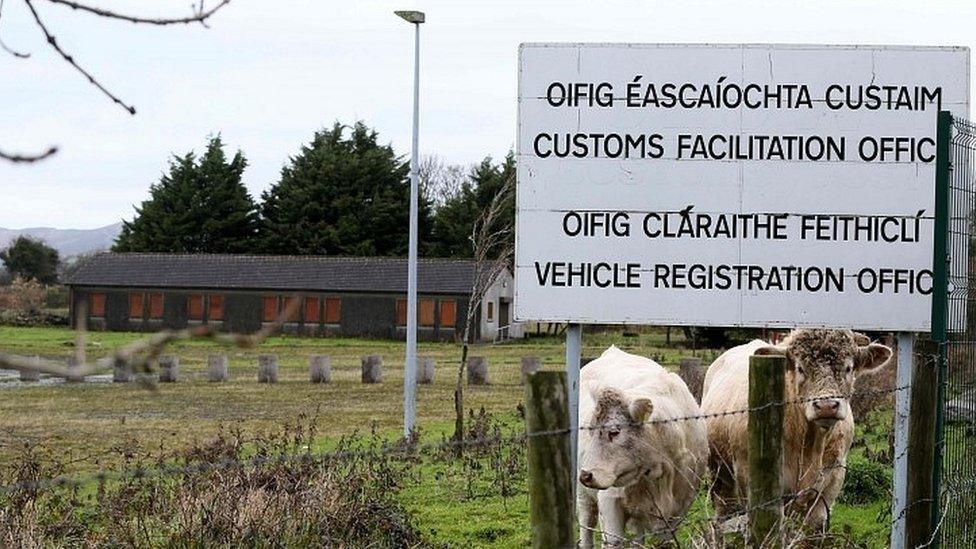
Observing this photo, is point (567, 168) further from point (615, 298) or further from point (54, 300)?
point (54, 300)

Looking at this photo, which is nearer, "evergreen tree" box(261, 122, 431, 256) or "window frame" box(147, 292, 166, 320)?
"window frame" box(147, 292, 166, 320)

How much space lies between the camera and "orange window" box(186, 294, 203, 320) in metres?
71.1

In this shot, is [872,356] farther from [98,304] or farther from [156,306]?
[98,304]

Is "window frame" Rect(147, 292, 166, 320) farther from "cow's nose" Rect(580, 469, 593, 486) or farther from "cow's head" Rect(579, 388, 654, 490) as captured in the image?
"cow's nose" Rect(580, 469, 593, 486)

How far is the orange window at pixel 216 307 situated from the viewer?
7088 cm

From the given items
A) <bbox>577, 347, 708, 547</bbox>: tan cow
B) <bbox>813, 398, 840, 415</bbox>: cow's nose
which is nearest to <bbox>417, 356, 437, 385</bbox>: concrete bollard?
<bbox>577, 347, 708, 547</bbox>: tan cow

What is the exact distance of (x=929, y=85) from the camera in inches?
317

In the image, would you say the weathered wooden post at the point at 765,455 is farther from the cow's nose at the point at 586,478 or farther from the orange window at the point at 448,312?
the orange window at the point at 448,312

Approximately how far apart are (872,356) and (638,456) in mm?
2026

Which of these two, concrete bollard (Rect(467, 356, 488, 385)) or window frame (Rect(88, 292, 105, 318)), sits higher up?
window frame (Rect(88, 292, 105, 318))

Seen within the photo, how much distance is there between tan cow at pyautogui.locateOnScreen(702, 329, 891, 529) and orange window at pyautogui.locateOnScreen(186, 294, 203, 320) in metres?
63.1

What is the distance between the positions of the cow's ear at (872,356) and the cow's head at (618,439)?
5.90 feet

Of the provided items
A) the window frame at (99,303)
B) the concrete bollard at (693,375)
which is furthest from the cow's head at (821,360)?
the window frame at (99,303)

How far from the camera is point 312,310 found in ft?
227
